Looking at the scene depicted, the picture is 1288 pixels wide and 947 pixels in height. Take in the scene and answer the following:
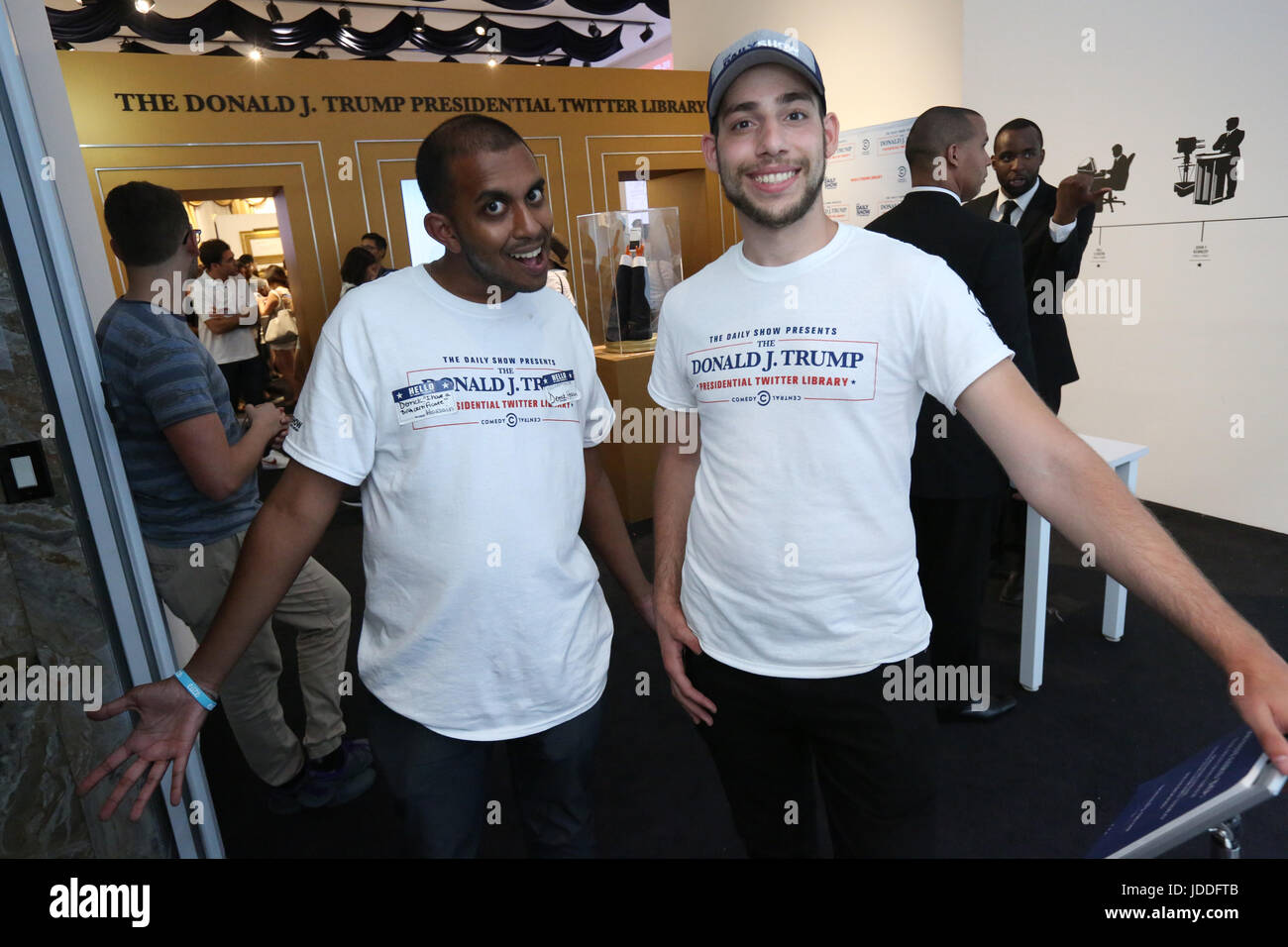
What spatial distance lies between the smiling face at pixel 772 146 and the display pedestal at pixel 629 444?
324cm

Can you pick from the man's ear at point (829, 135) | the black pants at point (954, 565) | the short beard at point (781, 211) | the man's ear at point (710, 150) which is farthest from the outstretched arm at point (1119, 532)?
the black pants at point (954, 565)

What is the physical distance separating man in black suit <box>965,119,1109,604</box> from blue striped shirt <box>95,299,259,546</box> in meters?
2.77

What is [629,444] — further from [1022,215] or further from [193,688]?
[193,688]

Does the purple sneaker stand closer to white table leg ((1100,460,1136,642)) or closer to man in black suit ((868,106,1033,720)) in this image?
man in black suit ((868,106,1033,720))

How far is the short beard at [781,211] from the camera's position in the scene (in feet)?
3.89

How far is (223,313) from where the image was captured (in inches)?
226

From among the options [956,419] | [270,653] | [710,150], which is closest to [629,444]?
[956,419]

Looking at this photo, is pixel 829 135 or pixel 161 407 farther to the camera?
pixel 161 407

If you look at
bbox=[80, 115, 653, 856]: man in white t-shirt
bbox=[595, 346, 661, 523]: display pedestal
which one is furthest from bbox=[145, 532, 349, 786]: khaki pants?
bbox=[595, 346, 661, 523]: display pedestal

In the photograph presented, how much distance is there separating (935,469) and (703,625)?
3.94 ft

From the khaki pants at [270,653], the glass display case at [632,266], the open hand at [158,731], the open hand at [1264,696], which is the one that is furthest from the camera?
the glass display case at [632,266]

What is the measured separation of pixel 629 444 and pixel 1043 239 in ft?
7.68

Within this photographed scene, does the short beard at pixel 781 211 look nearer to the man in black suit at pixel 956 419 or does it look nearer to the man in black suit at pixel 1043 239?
the man in black suit at pixel 956 419

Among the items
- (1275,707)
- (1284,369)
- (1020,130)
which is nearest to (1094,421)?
(1284,369)
